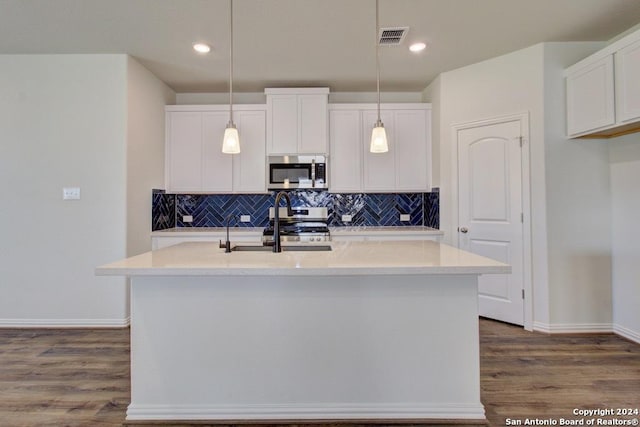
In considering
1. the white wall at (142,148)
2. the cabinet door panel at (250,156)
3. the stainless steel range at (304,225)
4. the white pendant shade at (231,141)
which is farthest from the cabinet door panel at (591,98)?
the white wall at (142,148)

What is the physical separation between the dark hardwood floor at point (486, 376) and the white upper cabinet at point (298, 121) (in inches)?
97.9

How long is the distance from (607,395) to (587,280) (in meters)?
1.26

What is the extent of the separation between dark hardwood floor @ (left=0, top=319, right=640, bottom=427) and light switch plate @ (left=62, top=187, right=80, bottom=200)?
1240 millimetres

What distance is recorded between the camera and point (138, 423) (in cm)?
178

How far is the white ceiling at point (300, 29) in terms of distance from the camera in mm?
2453

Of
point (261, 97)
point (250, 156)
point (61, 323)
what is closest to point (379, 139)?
point (250, 156)

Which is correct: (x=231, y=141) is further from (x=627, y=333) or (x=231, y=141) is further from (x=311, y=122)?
(x=627, y=333)

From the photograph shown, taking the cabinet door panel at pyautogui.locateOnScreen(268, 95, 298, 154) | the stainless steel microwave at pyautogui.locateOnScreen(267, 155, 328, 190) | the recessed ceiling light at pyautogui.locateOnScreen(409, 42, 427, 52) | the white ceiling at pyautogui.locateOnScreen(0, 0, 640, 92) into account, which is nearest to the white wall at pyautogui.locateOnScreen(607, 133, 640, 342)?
the white ceiling at pyautogui.locateOnScreen(0, 0, 640, 92)

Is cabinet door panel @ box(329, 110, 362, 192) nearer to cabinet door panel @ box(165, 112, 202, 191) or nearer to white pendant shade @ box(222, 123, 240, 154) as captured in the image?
cabinet door panel @ box(165, 112, 202, 191)

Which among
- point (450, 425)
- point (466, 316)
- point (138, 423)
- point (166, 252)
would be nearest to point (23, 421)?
point (138, 423)

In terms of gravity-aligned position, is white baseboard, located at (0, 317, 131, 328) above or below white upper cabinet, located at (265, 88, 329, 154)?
below

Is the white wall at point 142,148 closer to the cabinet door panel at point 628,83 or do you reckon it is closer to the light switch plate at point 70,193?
the light switch plate at point 70,193

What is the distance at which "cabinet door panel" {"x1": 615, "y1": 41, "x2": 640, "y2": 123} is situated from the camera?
2344mm

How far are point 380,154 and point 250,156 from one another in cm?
153
